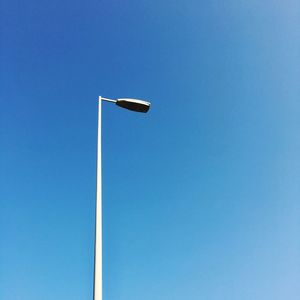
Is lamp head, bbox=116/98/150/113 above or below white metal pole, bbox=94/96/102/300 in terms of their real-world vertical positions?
above

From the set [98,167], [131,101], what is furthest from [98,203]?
[131,101]

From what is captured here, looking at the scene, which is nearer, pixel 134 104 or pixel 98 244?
pixel 98 244

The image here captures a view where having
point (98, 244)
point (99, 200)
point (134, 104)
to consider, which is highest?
point (134, 104)

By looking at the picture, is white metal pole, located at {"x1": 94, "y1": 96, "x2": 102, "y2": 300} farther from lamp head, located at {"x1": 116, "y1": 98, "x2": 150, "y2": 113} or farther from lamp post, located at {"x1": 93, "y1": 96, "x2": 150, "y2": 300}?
lamp head, located at {"x1": 116, "y1": 98, "x2": 150, "y2": 113}

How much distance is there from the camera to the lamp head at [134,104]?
10.8 meters

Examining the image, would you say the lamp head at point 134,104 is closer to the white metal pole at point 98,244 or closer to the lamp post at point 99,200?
the lamp post at point 99,200

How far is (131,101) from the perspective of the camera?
10797mm

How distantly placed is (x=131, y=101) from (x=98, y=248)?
4.30 meters

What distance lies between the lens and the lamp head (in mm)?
10781

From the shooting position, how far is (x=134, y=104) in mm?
10828

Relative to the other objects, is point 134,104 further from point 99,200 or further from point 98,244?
point 98,244

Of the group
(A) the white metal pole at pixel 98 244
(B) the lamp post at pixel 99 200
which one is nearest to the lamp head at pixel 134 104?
(B) the lamp post at pixel 99 200

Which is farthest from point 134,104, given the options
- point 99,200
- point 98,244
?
point 98,244

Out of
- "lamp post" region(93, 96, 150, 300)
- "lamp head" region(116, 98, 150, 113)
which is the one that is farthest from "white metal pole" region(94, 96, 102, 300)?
"lamp head" region(116, 98, 150, 113)
